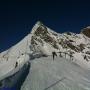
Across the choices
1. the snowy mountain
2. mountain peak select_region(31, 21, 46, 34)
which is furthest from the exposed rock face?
mountain peak select_region(31, 21, 46, 34)

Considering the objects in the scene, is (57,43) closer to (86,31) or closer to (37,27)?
(37,27)

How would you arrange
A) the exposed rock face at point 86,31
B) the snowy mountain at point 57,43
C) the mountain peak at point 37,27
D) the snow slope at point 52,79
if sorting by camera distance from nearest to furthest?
the snow slope at point 52,79 < the snowy mountain at point 57,43 < the mountain peak at point 37,27 < the exposed rock face at point 86,31

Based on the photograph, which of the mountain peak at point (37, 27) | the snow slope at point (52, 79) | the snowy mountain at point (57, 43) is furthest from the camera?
the mountain peak at point (37, 27)

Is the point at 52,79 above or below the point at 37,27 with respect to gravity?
below

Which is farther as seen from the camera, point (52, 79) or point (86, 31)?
point (86, 31)

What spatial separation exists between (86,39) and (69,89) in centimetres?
9197

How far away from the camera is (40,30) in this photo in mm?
81312

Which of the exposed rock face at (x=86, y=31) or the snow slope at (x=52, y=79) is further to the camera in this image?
the exposed rock face at (x=86, y=31)

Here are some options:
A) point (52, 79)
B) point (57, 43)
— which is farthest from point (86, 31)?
point (52, 79)

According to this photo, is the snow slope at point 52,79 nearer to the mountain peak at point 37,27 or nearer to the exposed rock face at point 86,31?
the mountain peak at point 37,27

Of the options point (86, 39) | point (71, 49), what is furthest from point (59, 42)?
point (86, 39)

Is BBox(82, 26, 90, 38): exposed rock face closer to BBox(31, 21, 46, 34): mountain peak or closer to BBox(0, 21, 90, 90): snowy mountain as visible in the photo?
BBox(0, 21, 90, 90): snowy mountain

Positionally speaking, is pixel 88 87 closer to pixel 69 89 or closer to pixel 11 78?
pixel 69 89

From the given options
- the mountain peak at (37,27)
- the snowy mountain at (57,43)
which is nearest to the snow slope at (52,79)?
the snowy mountain at (57,43)
